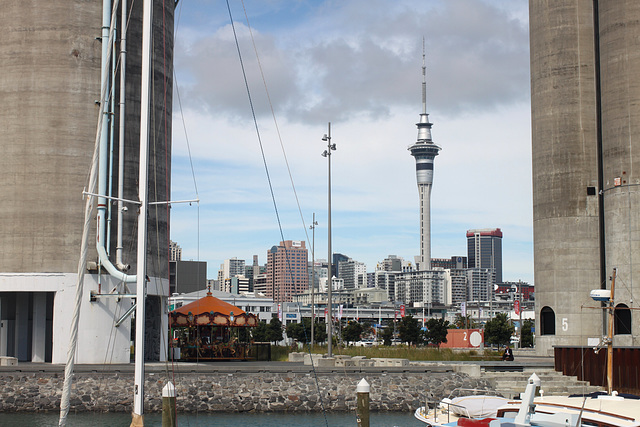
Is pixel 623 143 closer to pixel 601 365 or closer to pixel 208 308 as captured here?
pixel 601 365

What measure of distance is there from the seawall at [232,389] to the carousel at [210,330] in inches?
550

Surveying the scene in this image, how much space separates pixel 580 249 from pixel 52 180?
128 ft

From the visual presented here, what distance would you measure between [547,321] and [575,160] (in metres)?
12.7

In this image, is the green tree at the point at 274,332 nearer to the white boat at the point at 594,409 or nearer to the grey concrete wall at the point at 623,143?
the grey concrete wall at the point at 623,143

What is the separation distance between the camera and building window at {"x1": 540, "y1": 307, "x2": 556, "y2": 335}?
209 ft

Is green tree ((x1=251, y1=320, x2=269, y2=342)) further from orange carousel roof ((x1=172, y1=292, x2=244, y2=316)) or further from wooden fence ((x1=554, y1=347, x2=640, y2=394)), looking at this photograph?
wooden fence ((x1=554, y1=347, x2=640, y2=394))

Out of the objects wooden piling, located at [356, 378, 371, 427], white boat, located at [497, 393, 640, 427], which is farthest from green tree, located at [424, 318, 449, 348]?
white boat, located at [497, 393, 640, 427]

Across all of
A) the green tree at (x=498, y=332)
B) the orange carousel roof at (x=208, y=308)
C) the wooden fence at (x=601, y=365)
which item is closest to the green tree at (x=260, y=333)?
the green tree at (x=498, y=332)

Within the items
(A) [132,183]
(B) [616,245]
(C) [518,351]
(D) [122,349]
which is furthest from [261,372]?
(C) [518,351]

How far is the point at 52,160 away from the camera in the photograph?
44250 mm

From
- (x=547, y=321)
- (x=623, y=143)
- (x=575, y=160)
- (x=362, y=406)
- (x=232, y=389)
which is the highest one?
(x=623, y=143)

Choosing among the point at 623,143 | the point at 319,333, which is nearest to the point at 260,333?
the point at 319,333

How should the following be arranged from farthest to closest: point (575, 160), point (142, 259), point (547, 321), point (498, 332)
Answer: point (498, 332)
point (547, 321)
point (575, 160)
point (142, 259)

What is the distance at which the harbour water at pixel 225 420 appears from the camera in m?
33.2
